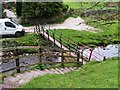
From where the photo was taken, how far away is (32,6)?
3738 centimetres

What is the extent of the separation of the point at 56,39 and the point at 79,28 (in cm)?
835

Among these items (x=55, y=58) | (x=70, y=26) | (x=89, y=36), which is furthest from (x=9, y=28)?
(x=70, y=26)

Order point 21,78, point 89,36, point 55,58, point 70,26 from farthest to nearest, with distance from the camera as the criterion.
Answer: point 70,26, point 89,36, point 55,58, point 21,78

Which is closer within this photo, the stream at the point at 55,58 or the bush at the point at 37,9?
the stream at the point at 55,58

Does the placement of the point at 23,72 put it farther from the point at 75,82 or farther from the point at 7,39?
the point at 7,39

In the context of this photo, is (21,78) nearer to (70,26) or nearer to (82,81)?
(82,81)

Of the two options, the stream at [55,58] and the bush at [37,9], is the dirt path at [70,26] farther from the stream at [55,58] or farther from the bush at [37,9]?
the stream at [55,58]

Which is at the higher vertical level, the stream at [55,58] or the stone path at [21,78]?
the stone path at [21,78]

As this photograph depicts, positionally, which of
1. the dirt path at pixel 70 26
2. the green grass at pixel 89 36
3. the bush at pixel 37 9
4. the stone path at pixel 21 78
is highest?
the bush at pixel 37 9

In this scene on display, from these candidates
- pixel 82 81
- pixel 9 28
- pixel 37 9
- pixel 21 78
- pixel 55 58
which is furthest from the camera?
pixel 37 9

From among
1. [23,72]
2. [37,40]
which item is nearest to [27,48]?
[37,40]

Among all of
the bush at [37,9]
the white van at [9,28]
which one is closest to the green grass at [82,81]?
the white van at [9,28]

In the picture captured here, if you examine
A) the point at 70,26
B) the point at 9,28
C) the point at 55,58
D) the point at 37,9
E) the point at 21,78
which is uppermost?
the point at 37,9

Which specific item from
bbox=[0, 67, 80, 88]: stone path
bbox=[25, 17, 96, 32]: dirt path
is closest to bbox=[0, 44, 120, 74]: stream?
bbox=[0, 67, 80, 88]: stone path
